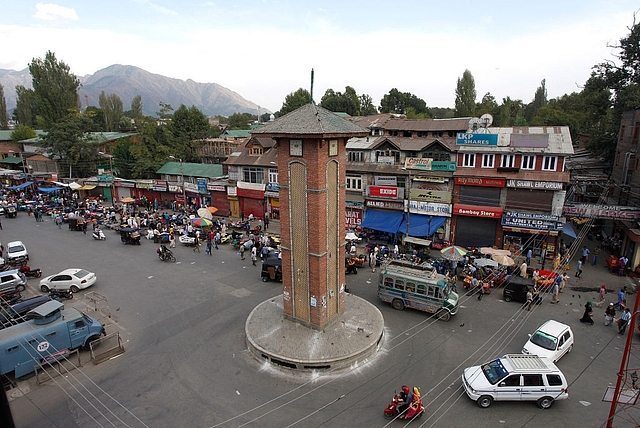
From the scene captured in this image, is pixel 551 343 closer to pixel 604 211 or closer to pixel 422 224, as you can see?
pixel 422 224

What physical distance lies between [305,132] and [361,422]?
36.4ft

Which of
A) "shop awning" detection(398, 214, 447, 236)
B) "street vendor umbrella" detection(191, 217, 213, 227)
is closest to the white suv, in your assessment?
"street vendor umbrella" detection(191, 217, 213, 227)

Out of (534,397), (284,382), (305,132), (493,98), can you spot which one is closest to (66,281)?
(284,382)

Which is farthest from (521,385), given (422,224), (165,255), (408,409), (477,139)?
(165,255)

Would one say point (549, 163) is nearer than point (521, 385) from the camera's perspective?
No

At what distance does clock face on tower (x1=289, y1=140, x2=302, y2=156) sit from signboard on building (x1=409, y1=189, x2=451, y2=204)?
59.7ft

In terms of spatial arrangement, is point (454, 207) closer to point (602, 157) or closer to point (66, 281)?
point (602, 157)

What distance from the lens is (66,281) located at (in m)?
23.5

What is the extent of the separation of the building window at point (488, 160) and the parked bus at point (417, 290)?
1312 cm

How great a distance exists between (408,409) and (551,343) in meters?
7.82

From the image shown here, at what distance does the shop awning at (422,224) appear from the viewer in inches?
1207

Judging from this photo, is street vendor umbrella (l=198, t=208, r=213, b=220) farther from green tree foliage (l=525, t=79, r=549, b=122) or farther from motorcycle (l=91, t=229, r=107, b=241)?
green tree foliage (l=525, t=79, r=549, b=122)

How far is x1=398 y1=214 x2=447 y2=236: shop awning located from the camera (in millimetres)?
30656

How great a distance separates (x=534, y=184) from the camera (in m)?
27.8
